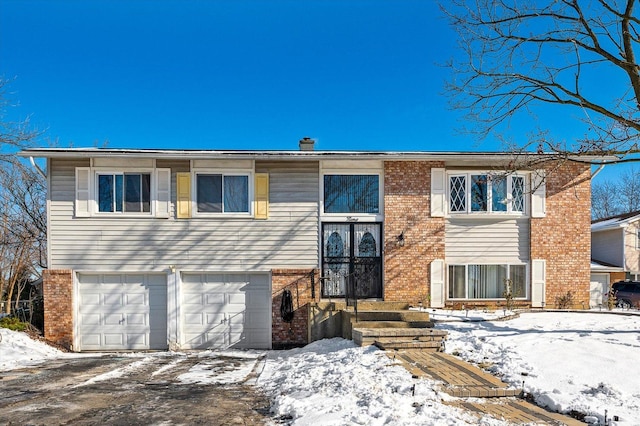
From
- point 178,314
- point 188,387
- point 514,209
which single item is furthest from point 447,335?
point 178,314

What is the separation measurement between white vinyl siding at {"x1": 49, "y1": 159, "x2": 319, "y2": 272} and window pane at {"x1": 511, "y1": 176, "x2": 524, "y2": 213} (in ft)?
18.2

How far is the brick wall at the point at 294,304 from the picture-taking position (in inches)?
468

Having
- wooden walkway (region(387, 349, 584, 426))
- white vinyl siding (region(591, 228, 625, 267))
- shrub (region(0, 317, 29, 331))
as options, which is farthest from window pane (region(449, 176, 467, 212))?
white vinyl siding (region(591, 228, 625, 267))

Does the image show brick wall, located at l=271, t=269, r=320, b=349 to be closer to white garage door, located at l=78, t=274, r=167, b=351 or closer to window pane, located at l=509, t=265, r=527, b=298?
white garage door, located at l=78, t=274, r=167, b=351

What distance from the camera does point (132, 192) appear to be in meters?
12.0

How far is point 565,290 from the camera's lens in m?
12.4

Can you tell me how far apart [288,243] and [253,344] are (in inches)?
115

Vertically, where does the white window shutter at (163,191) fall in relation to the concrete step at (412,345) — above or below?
above

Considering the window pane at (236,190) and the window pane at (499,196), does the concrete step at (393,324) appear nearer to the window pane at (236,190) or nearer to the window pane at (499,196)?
the window pane at (499,196)

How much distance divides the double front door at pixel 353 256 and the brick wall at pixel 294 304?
23.5 inches

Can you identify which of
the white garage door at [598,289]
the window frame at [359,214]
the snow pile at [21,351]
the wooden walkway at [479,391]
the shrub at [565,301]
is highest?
the window frame at [359,214]

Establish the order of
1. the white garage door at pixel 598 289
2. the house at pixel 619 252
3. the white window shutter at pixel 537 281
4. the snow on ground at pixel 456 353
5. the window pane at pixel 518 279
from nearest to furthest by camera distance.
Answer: the snow on ground at pixel 456 353, the white window shutter at pixel 537 281, the window pane at pixel 518 279, the white garage door at pixel 598 289, the house at pixel 619 252

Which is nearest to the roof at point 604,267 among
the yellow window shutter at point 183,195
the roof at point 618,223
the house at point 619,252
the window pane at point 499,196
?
the house at point 619,252

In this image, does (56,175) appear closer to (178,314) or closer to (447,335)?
(178,314)
